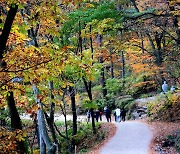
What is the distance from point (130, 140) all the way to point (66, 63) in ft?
46.0

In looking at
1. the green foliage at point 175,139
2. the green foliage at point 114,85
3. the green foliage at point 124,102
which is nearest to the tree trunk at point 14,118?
the green foliage at point 175,139

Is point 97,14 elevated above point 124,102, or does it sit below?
above

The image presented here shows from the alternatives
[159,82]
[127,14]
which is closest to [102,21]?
[127,14]

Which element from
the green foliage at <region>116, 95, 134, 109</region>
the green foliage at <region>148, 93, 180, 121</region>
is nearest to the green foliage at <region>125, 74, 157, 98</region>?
the green foliage at <region>116, 95, 134, 109</region>

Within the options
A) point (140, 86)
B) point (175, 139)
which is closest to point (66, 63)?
point (175, 139)

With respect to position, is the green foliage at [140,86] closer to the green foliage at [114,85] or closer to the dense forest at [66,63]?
the dense forest at [66,63]

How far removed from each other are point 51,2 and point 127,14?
12252mm

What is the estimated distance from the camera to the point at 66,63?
5262 mm

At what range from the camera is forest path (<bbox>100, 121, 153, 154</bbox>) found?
52.9 feet

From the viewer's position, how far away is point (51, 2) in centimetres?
493

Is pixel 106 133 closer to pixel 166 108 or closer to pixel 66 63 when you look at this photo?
pixel 166 108

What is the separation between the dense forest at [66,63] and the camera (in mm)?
5367

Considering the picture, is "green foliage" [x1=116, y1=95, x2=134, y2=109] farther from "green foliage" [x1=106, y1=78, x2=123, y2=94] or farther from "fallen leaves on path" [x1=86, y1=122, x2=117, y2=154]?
"fallen leaves on path" [x1=86, y1=122, x2=117, y2=154]

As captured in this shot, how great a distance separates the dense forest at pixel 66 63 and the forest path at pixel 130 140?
198cm
